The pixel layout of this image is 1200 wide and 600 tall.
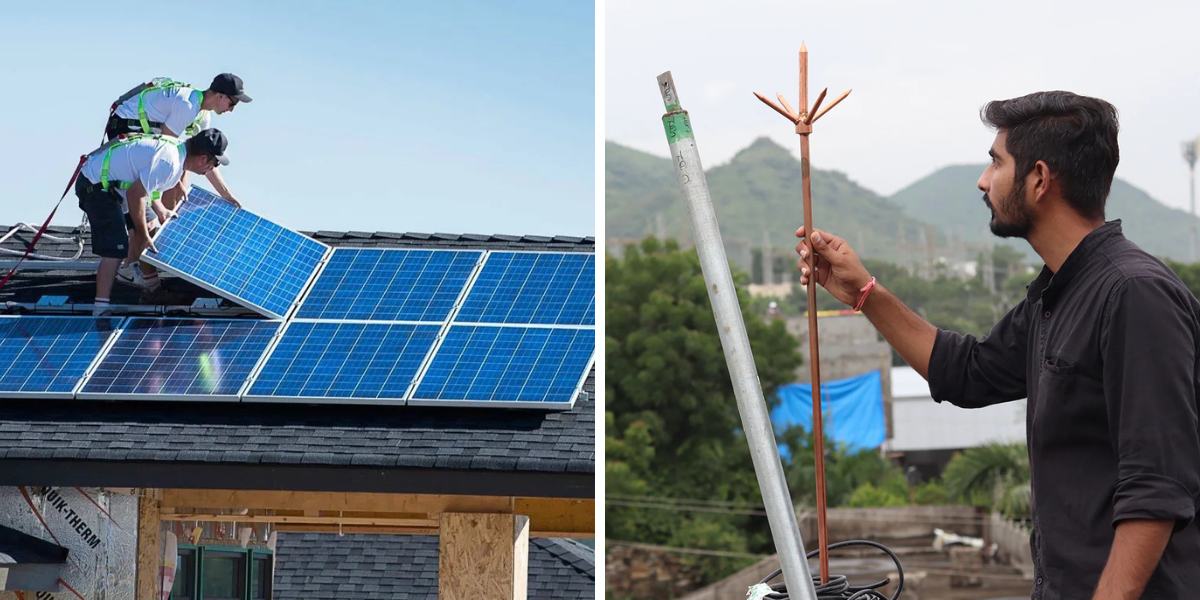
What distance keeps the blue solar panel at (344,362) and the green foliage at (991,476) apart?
32757mm

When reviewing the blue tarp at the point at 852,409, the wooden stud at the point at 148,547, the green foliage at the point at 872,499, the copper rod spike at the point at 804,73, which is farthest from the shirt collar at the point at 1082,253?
the blue tarp at the point at 852,409

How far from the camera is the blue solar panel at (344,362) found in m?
7.59

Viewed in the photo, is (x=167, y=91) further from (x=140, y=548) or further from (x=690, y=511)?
(x=690, y=511)

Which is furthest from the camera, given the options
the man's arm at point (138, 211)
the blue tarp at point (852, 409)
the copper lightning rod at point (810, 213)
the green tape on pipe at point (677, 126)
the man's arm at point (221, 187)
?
the blue tarp at point (852, 409)

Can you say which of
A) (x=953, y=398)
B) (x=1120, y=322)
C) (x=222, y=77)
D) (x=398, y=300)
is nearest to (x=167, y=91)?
(x=222, y=77)

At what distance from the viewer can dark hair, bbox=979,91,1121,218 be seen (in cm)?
284

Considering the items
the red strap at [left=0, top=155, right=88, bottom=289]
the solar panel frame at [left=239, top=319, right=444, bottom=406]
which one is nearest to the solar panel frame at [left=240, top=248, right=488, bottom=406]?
the solar panel frame at [left=239, top=319, right=444, bottom=406]

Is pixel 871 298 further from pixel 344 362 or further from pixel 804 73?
pixel 344 362

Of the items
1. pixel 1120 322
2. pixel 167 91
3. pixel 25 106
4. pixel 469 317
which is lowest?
pixel 1120 322

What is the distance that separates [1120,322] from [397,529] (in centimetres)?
765

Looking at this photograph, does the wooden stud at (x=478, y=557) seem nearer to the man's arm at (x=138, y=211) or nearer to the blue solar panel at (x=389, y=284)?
the blue solar panel at (x=389, y=284)

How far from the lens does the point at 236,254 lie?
8.59m

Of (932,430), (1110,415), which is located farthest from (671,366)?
(1110,415)

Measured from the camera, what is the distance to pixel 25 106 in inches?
550
